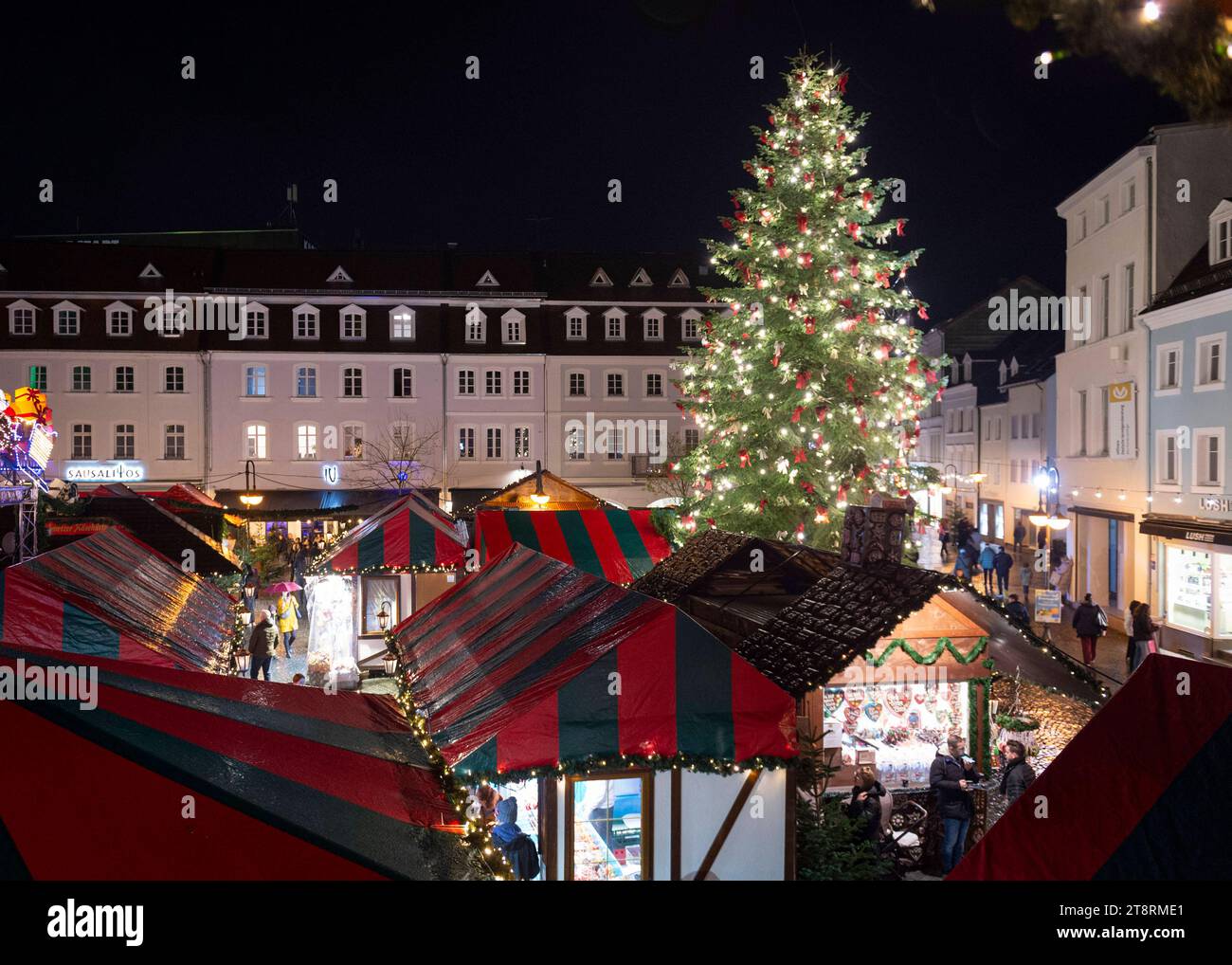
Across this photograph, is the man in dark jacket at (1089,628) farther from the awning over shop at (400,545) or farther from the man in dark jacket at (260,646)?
the man in dark jacket at (260,646)

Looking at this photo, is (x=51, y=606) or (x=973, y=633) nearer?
(x=51, y=606)

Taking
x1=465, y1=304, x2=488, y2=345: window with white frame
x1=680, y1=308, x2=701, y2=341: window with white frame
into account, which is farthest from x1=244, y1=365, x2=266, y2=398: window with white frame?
x1=680, y1=308, x2=701, y2=341: window with white frame

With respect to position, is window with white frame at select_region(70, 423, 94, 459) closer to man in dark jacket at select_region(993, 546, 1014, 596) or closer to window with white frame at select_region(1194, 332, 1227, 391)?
man in dark jacket at select_region(993, 546, 1014, 596)

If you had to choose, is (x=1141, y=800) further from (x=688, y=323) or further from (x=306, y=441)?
(x=306, y=441)

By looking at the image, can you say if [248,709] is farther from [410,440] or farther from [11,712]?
[410,440]

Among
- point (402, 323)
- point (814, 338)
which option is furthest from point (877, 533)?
point (402, 323)

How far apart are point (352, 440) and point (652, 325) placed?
13.6 m

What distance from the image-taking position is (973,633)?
9.44m

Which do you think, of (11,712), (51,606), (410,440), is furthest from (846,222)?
(410,440)

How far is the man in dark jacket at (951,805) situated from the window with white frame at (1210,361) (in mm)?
14930

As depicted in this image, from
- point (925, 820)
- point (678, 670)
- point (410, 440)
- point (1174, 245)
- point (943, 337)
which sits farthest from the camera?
point (943, 337)

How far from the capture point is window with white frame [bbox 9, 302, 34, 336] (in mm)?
36219

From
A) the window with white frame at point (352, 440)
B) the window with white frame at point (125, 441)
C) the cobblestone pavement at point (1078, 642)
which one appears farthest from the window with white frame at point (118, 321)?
the cobblestone pavement at point (1078, 642)

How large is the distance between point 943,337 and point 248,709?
49.7m
